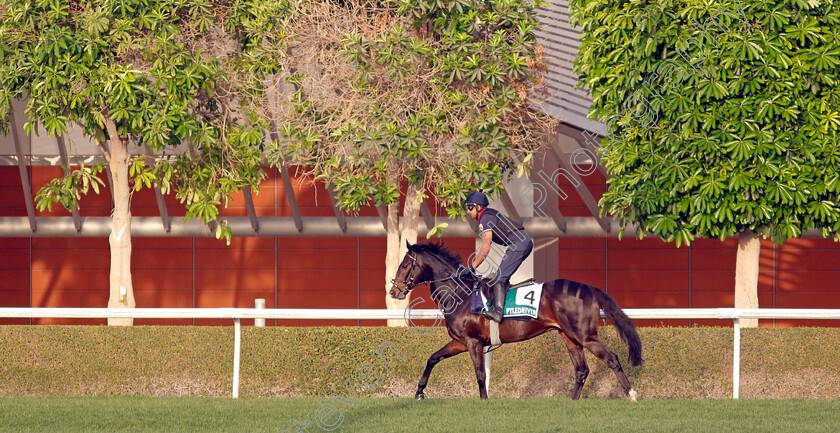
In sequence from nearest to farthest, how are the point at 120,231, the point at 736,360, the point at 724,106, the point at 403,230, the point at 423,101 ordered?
the point at 736,360, the point at 724,106, the point at 423,101, the point at 120,231, the point at 403,230

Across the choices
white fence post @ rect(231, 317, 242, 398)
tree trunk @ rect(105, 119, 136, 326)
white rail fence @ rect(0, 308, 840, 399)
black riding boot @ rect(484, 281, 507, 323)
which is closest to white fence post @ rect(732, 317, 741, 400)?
white rail fence @ rect(0, 308, 840, 399)

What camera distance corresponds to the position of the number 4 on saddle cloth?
8305mm

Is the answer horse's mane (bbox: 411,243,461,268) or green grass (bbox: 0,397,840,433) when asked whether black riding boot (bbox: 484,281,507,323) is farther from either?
green grass (bbox: 0,397,840,433)

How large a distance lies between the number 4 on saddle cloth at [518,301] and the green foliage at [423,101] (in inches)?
144

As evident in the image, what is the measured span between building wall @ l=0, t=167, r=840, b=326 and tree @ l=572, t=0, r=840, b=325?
9977 millimetres

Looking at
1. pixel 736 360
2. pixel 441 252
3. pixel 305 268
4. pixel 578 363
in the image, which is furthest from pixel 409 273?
pixel 305 268

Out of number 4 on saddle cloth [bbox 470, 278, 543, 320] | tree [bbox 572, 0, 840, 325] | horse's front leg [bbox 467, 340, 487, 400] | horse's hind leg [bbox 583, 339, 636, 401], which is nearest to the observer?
horse's hind leg [bbox 583, 339, 636, 401]

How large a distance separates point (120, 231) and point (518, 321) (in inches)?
279

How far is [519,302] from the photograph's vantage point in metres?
8.34

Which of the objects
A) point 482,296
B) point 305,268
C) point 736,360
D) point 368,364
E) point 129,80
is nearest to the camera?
point 482,296

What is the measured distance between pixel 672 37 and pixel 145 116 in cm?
686

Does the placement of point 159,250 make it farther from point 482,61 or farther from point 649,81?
point 649,81

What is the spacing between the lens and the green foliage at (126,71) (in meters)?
11.5

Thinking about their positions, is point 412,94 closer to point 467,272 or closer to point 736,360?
point 467,272
